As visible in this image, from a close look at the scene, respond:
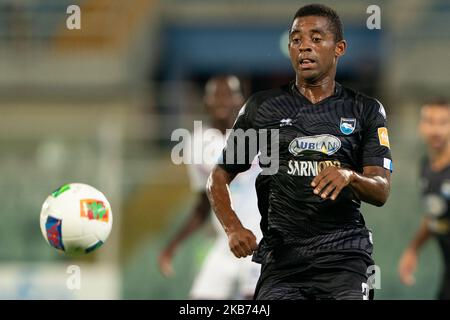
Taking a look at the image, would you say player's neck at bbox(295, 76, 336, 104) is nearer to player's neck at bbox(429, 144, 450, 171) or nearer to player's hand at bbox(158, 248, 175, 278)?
player's hand at bbox(158, 248, 175, 278)

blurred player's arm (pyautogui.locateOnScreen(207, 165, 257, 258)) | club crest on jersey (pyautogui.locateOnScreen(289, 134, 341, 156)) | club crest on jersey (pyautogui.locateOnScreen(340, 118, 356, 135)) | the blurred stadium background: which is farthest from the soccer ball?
the blurred stadium background

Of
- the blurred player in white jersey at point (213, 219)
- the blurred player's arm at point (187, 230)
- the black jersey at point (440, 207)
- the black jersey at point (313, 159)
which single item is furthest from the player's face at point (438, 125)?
the black jersey at point (313, 159)

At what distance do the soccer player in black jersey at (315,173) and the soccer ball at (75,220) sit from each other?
1.01 m

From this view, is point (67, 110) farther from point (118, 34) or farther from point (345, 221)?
point (345, 221)

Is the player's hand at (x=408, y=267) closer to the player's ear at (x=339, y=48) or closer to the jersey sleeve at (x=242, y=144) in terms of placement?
the jersey sleeve at (x=242, y=144)

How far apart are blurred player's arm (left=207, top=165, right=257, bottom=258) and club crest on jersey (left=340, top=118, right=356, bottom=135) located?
690mm

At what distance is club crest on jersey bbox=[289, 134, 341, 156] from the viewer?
17.4 feet

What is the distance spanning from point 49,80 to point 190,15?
2984 mm

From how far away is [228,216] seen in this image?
17.6 feet

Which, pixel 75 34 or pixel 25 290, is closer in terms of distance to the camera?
pixel 25 290

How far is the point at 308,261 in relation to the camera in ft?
17.3

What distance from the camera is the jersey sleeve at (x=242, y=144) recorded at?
550 cm
